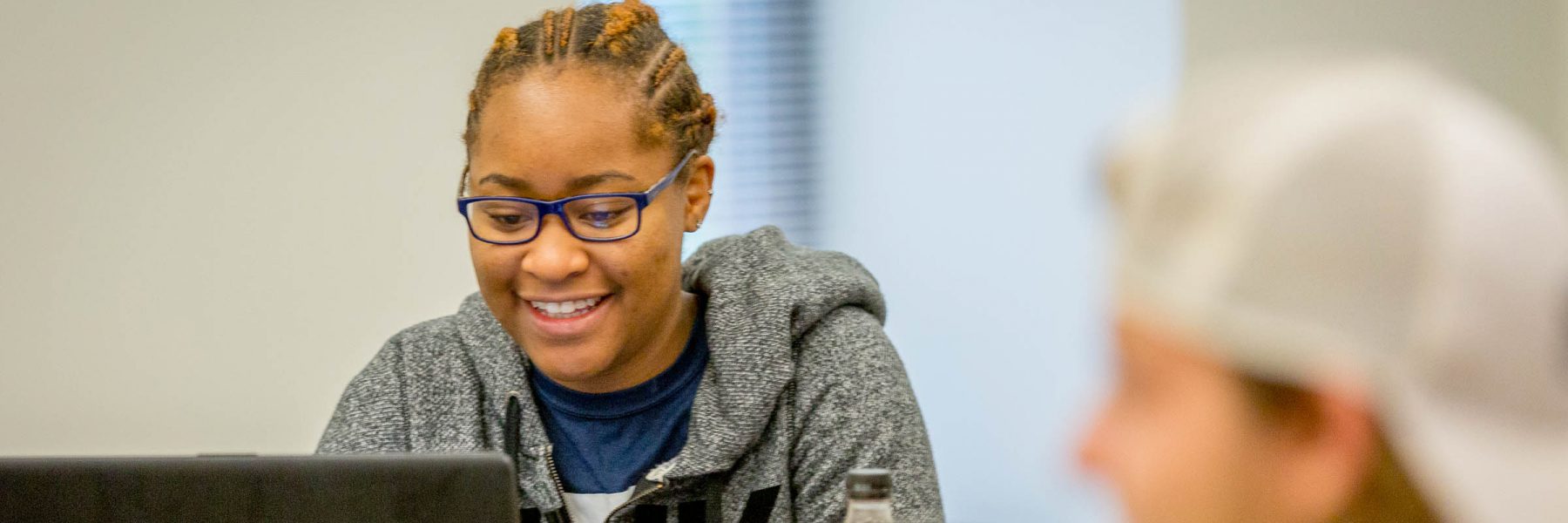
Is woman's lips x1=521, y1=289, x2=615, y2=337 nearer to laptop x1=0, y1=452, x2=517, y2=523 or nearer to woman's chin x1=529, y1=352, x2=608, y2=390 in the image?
woman's chin x1=529, y1=352, x2=608, y2=390

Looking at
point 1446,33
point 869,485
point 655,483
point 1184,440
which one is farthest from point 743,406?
point 1446,33

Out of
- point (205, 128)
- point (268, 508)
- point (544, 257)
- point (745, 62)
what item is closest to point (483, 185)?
point (544, 257)

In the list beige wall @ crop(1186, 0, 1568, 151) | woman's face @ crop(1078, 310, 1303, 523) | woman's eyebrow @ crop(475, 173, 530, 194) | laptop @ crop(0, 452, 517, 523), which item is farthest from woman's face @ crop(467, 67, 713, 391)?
beige wall @ crop(1186, 0, 1568, 151)

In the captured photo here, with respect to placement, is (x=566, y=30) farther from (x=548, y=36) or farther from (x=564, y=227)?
(x=564, y=227)

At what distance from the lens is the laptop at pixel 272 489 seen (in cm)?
89

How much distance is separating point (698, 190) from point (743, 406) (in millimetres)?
258

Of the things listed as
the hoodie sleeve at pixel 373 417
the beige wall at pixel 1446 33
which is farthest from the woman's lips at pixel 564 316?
the beige wall at pixel 1446 33

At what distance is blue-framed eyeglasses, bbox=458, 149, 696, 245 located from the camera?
1405 millimetres

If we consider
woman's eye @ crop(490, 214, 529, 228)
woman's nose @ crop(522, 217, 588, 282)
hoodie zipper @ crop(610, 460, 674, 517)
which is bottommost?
hoodie zipper @ crop(610, 460, 674, 517)

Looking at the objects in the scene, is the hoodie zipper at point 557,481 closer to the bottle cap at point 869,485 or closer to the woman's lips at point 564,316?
the woman's lips at point 564,316

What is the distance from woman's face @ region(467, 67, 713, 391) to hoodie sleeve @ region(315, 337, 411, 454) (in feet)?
0.56

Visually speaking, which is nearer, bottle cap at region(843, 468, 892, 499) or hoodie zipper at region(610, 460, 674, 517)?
bottle cap at region(843, 468, 892, 499)

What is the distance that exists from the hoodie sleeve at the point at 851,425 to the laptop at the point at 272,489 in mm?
612

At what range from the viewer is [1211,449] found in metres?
0.43
